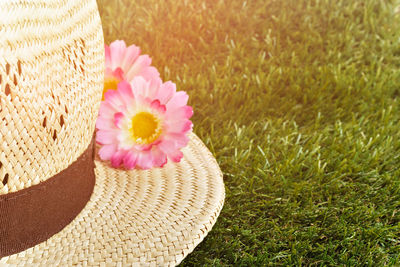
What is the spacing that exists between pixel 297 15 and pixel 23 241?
218cm

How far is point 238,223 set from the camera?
1.73 m

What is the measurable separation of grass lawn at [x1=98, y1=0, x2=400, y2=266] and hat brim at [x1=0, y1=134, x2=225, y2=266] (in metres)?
0.25

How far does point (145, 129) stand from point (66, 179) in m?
0.36

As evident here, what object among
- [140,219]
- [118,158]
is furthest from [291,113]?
[140,219]

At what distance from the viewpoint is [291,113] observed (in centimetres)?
232

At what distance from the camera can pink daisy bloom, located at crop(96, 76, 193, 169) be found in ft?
5.02

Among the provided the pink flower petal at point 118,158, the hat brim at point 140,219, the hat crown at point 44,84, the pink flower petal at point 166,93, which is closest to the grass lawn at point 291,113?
the hat brim at point 140,219

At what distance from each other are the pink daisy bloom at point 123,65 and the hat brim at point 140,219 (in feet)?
0.92

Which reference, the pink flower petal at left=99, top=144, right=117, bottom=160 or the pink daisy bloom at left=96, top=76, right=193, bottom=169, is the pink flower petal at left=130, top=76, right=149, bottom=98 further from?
the pink flower petal at left=99, top=144, right=117, bottom=160

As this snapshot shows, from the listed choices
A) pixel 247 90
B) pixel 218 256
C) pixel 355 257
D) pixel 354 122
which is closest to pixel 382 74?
pixel 354 122

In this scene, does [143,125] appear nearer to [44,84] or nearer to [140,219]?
[140,219]

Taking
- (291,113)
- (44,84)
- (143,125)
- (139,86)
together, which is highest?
(44,84)

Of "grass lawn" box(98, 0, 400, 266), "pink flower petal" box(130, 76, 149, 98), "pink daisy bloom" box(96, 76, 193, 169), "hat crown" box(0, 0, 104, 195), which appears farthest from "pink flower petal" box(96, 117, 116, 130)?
"grass lawn" box(98, 0, 400, 266)

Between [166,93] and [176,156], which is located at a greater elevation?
[166,93]
